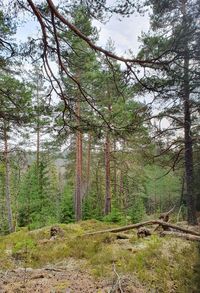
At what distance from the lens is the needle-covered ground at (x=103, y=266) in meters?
4.87

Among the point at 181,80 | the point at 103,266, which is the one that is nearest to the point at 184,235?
the point at 103,266

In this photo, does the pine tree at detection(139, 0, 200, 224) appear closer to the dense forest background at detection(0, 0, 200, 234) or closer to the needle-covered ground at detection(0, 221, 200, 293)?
the dense forest background at detection(0, 0, 200, 234)

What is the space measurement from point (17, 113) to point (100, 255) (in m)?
4.92

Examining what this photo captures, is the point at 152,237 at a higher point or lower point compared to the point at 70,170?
lower

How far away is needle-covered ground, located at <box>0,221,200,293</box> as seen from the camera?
4871 mm

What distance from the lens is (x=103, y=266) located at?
586 centimetres

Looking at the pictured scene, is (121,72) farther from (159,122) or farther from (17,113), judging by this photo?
(159,122)

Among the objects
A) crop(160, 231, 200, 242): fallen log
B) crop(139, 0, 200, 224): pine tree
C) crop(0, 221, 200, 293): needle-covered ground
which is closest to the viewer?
crop(0, 221, 200, 293): needle-covered ground

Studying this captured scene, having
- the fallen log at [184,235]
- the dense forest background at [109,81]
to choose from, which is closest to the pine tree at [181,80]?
the dense forest background at [109,81]

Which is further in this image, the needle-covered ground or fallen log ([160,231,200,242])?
fallen log ([160,231,200,242])

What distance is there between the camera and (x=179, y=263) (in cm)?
597

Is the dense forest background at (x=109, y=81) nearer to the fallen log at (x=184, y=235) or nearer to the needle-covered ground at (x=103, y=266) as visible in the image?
the needle-covered ground at (x=103, y=266)

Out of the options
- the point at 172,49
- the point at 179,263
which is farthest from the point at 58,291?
the point at 172,49

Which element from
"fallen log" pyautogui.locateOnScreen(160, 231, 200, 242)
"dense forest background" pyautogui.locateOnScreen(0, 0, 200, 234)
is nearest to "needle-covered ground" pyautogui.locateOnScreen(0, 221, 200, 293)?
"fallen log" pyautogui.locateOnScreen(160, 231, 200, 242)
